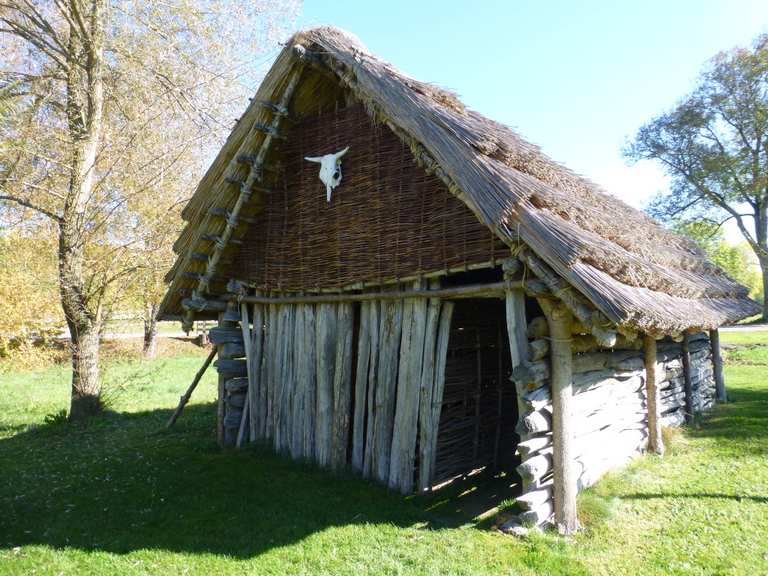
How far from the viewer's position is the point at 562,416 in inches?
197

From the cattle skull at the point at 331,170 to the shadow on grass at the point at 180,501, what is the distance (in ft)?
12.1

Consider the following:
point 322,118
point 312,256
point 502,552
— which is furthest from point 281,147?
point 502,552

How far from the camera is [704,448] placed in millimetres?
7395

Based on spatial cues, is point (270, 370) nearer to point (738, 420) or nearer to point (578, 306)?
point (578, 306)

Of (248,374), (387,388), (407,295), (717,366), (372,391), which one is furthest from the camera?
(717,366)

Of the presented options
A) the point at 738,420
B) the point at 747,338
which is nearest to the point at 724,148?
the point at 747,338

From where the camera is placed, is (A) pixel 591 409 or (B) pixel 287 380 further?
(B) pixel 287 380

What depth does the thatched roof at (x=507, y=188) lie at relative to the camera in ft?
14.6

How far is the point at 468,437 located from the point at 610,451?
1758mm

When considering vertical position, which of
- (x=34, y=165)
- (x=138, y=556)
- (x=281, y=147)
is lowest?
(x=138, y=556)

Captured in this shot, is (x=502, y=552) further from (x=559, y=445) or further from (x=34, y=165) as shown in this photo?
(x=34, y=165)

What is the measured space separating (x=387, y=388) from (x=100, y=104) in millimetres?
7876

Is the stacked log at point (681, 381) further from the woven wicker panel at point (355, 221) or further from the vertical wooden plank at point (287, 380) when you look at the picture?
the vertical wooden plank at point (287, 380)

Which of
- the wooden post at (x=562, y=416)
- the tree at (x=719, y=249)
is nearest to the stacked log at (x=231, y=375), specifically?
the wooden post at (x=562, y=416)
